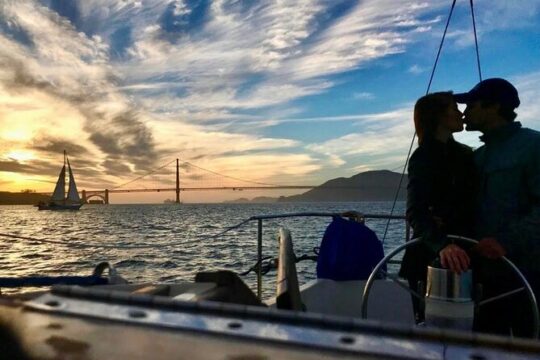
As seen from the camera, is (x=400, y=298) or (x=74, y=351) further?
(x=400, y=298)

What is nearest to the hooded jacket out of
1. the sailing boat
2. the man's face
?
the man's face

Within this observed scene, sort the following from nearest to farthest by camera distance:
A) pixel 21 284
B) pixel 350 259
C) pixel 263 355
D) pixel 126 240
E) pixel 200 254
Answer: pixel 263 355 < pixel 21 284 < pixel 350 259 < pixel 200 254 < pixel 126 240

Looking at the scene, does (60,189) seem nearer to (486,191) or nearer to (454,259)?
(486,191)

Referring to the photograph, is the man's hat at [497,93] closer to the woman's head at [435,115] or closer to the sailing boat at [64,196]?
the woman's head at [435,115]

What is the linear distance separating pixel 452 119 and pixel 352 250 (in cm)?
129

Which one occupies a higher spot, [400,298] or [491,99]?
[491,99]

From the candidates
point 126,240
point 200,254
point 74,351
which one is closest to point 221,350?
point 74,351

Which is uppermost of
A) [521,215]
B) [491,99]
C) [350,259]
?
[491,99]

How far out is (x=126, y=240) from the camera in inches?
1225

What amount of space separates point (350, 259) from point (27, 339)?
9.07 feet

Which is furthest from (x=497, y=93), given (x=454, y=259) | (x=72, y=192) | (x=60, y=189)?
(x=72, y=192)

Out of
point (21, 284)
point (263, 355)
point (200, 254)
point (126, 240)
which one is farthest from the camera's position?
point (126, 240)

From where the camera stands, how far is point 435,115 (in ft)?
7.75

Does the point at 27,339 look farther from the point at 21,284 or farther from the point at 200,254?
the point at 200,254
